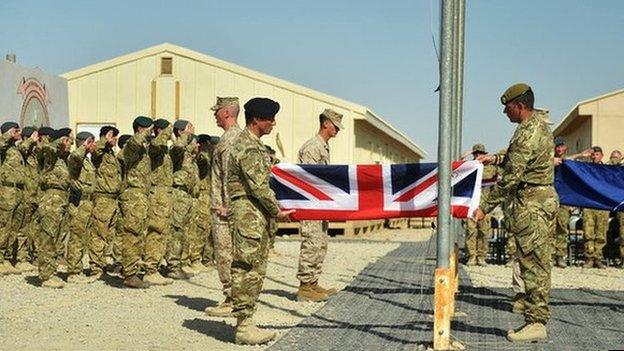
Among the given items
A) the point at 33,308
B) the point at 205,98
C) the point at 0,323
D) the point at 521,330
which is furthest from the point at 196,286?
the point at 205,98

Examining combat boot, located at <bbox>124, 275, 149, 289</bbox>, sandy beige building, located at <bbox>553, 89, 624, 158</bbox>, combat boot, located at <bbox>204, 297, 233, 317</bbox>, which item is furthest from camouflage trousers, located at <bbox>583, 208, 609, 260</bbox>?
sandy beige building, located at <bbox>553, 89, 624, 158</bbox>

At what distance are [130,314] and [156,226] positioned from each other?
2726mm

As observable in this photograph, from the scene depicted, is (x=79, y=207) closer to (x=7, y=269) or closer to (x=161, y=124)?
(x=7, y=269)

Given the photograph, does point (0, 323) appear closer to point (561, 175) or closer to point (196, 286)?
point (196, 286)

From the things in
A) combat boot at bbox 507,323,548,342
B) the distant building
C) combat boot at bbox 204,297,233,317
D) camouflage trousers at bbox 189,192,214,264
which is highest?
the distant building

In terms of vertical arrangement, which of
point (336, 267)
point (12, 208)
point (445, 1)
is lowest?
point (336, 267)

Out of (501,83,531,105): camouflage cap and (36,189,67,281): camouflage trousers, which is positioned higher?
(501,83,531,105): camouflage cap

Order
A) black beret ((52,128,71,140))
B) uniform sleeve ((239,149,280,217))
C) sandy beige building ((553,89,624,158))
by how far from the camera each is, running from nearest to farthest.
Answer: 1. uniform sleeve ((239,149,280,217))
2. black beret ((52,128,71,140))
3. sandy beige building ((553,89,624,158))

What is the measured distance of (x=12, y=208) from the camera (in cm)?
1427

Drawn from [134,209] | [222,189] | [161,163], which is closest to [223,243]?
[222,189]

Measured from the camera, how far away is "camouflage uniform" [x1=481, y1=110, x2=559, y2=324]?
8516 millimetres

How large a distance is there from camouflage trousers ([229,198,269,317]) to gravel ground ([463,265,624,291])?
20.0 feet

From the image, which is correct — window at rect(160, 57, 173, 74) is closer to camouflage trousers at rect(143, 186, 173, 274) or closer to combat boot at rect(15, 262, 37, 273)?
combat boot at rect(15, 262, 37, 273)

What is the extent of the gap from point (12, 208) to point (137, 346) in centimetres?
678
